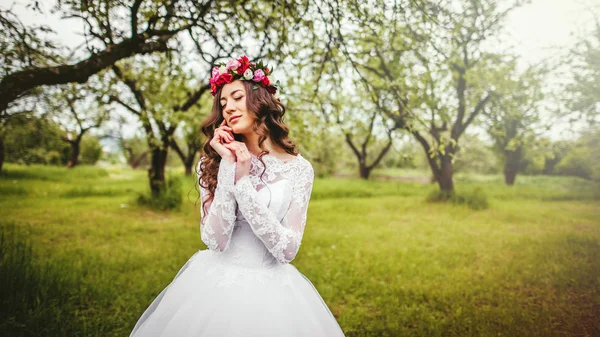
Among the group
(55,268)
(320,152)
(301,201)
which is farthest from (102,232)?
(320,152)

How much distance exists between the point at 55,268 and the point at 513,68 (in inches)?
502

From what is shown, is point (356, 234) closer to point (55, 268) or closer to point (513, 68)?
point (55, 268)

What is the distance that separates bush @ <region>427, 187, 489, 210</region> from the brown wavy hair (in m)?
11.4

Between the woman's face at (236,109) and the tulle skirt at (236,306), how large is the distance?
36.0 inches

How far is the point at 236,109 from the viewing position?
222 centimetres

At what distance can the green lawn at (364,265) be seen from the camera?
3.86m

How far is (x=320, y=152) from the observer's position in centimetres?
2447

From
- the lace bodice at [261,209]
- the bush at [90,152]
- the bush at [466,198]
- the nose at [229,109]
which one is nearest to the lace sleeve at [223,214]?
the lace bodice at [261,209]

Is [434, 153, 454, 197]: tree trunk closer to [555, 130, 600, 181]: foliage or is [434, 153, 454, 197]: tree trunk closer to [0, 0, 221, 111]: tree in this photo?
Result: [555, 130, 600, 181]: foliage

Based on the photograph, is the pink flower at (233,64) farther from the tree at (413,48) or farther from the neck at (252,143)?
the tree at (413,48)

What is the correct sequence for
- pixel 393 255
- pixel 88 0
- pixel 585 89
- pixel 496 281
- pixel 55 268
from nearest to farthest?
1. pixel 88 0
2. pixel 55 268
3. pixel 496 281
4. pixel 393 255
5. pixel 585 89

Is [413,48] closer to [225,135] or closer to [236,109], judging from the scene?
[236,109]

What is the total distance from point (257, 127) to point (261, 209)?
0.67 m

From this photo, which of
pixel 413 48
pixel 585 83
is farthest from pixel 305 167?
pixel 585 83
